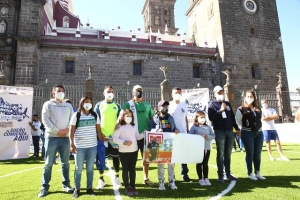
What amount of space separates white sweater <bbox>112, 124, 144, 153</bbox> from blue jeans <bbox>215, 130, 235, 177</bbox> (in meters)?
1.78

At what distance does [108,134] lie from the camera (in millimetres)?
4676

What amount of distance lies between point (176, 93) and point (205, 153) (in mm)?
1389

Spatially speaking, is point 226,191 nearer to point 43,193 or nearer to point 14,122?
point 43,193

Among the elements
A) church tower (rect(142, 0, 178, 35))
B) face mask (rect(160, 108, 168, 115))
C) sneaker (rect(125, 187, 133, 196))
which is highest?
church tower (rect(142, 0, 178, 35))

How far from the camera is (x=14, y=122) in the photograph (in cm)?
882

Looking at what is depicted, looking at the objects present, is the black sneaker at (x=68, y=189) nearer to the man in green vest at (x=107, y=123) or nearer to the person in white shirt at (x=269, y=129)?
the man in green vest at (x=107, y=123)

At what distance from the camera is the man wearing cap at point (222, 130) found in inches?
186

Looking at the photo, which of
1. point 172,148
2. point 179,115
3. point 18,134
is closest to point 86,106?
point 172,148

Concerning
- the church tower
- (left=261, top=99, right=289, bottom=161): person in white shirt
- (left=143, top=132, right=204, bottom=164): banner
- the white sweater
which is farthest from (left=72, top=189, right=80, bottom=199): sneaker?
the church tower

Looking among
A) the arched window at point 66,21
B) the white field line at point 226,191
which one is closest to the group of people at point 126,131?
the white field line at point 226,191

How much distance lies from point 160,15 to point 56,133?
158 ft

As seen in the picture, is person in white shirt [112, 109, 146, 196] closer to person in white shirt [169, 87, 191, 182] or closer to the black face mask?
the black face mask

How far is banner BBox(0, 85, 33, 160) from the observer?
28.2 feet

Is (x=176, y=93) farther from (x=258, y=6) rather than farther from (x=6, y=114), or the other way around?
(x=258, y=6)
